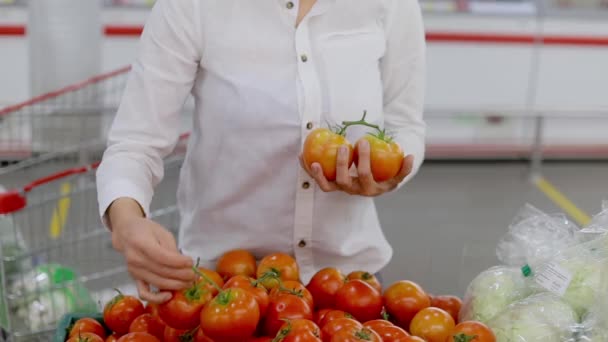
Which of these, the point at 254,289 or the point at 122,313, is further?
the point at 122,313

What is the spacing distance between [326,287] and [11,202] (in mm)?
1015

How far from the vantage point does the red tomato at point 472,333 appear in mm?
1548

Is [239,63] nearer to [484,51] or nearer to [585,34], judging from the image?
[484,51]

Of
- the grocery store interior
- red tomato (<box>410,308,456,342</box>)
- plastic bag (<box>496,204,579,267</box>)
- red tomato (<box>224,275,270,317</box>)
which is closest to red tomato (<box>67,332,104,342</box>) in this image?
red tomato (<box>224,275,270,317</box>)

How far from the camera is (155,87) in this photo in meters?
1.76

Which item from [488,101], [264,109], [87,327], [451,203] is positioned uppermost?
[264,109]

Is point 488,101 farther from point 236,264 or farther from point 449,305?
point 236,264

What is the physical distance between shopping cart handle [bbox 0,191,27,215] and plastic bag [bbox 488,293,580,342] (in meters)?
1.38

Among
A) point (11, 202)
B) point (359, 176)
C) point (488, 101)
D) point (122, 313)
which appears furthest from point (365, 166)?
point (488, 101)

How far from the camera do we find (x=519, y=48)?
21.5 ft

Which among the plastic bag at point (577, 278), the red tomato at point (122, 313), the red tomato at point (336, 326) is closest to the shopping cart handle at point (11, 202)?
the red tomato at point (122, 313)

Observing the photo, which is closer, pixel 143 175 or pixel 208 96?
pixel 143 175

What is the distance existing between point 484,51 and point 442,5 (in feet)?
1.67

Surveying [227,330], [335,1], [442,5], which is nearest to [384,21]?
[335,1]
